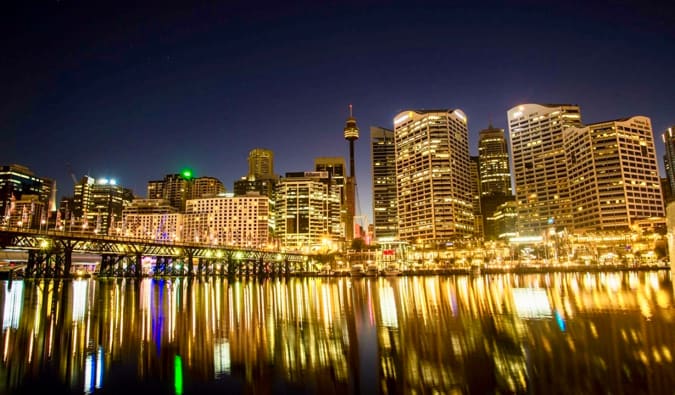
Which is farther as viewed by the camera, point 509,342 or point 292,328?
point 292,328

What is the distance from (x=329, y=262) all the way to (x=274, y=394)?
610 ft

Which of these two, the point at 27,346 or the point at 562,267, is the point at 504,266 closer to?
the point at 562,267

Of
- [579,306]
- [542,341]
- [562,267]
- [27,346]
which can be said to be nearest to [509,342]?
[542,341]

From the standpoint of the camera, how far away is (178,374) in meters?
15.2

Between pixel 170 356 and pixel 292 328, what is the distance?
8.59m

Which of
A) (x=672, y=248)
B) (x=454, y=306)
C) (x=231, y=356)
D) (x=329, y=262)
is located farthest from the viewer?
(x=329, y=262)

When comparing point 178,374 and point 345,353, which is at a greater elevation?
point 178,374

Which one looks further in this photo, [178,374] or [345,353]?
[345,353]

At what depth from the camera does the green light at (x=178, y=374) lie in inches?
534

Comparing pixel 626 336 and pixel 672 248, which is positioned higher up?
pixel 672 248

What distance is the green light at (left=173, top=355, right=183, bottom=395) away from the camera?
1356 cm

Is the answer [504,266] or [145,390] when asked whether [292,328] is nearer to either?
[145,390]

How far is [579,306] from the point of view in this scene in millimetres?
33688

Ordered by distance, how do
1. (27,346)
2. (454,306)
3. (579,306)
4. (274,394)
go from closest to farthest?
(274,394), (27,346), (579,306), (454,306)
